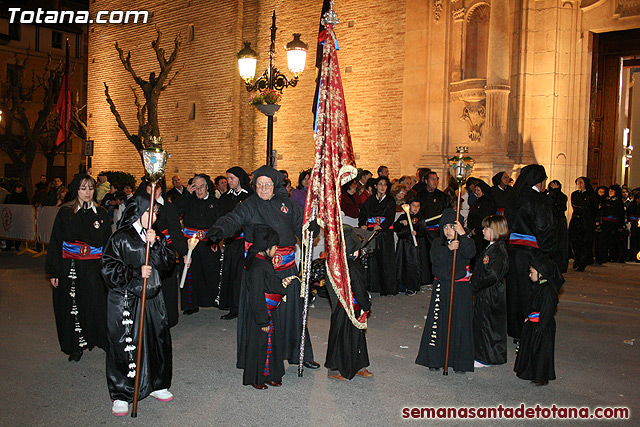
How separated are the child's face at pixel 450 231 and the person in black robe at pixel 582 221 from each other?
8023 mm

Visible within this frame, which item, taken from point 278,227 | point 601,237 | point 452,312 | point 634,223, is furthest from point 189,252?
point 634,223

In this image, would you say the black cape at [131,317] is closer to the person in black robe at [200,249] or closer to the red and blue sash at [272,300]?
the red and blue sash at [272,300]

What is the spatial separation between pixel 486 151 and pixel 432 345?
888cm

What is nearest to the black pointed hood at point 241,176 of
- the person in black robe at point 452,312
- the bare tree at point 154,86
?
the person in black robe at point 452,312

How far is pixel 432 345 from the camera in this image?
659 centimetres

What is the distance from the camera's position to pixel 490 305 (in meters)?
6.90

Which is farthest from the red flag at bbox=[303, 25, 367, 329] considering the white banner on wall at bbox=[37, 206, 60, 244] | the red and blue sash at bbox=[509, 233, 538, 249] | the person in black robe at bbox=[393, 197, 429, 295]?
the white banner on wall at bbox=[37, 206, 60, 244]

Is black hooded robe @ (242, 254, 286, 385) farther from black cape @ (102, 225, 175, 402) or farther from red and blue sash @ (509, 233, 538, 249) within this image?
red and blue sash @ (509, 233, 538, 249)

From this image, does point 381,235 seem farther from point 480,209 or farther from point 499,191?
point 499,191

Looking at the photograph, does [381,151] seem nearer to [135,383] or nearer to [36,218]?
[36,218]

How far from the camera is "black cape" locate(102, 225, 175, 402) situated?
525cm

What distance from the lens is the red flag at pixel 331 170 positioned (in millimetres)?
6152

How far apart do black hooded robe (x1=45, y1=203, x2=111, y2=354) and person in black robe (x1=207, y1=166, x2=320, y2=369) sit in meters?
1.73

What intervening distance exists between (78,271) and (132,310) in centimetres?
Answer: 189
